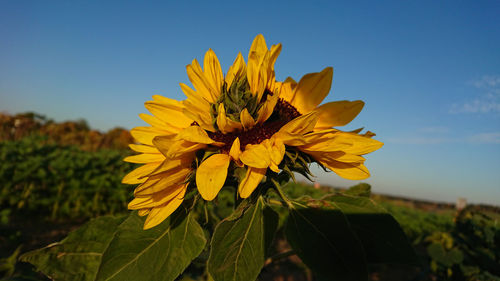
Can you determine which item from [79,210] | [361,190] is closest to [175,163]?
[361,190]

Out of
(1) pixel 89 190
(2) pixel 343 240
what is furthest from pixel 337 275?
(1) pixel 89 190

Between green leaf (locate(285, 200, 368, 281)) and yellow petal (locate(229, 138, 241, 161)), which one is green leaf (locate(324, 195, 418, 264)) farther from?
yellow petal (locate(229, 138, 241, 161))

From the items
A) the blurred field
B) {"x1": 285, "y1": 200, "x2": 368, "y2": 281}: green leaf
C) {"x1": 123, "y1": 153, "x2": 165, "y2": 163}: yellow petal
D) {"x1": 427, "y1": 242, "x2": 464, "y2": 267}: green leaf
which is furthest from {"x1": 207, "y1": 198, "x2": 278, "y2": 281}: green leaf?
{"x1": 427, "y1": 242, "x2": 464, "y2": 267}: green leaf

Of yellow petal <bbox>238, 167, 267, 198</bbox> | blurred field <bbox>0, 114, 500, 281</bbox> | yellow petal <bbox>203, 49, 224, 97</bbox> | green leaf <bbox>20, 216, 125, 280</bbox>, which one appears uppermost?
yellow petal <bbox>203, 49, 224, 97</bbox>

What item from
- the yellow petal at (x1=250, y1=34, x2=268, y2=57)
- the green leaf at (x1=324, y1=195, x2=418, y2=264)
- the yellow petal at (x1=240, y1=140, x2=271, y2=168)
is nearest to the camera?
the yellow petal at (x1=240, y1=140, x2=271, y2=168)

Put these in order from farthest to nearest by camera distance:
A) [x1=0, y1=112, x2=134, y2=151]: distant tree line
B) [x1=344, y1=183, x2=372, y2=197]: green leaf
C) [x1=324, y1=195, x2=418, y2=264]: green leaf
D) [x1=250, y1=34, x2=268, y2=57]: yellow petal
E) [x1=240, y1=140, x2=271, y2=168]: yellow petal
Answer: [x1=0, y1=112, x2=134, y2=151]: distant tree line < [x1=344, y1=183, x2=372, y2=197]: green leaf < [x1=250, y1=34, x2=268, y2=57]: yellow petal < [x1=324, y1=195, x2=418, y2=264]: green leaf < [x1=240, y1=140, x2=271, y2=168]: yellow petal

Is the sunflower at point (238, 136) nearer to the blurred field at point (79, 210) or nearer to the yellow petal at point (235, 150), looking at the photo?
the yellow petal at point (235, 150)

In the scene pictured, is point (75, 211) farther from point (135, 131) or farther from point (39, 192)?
point (135, 131)
